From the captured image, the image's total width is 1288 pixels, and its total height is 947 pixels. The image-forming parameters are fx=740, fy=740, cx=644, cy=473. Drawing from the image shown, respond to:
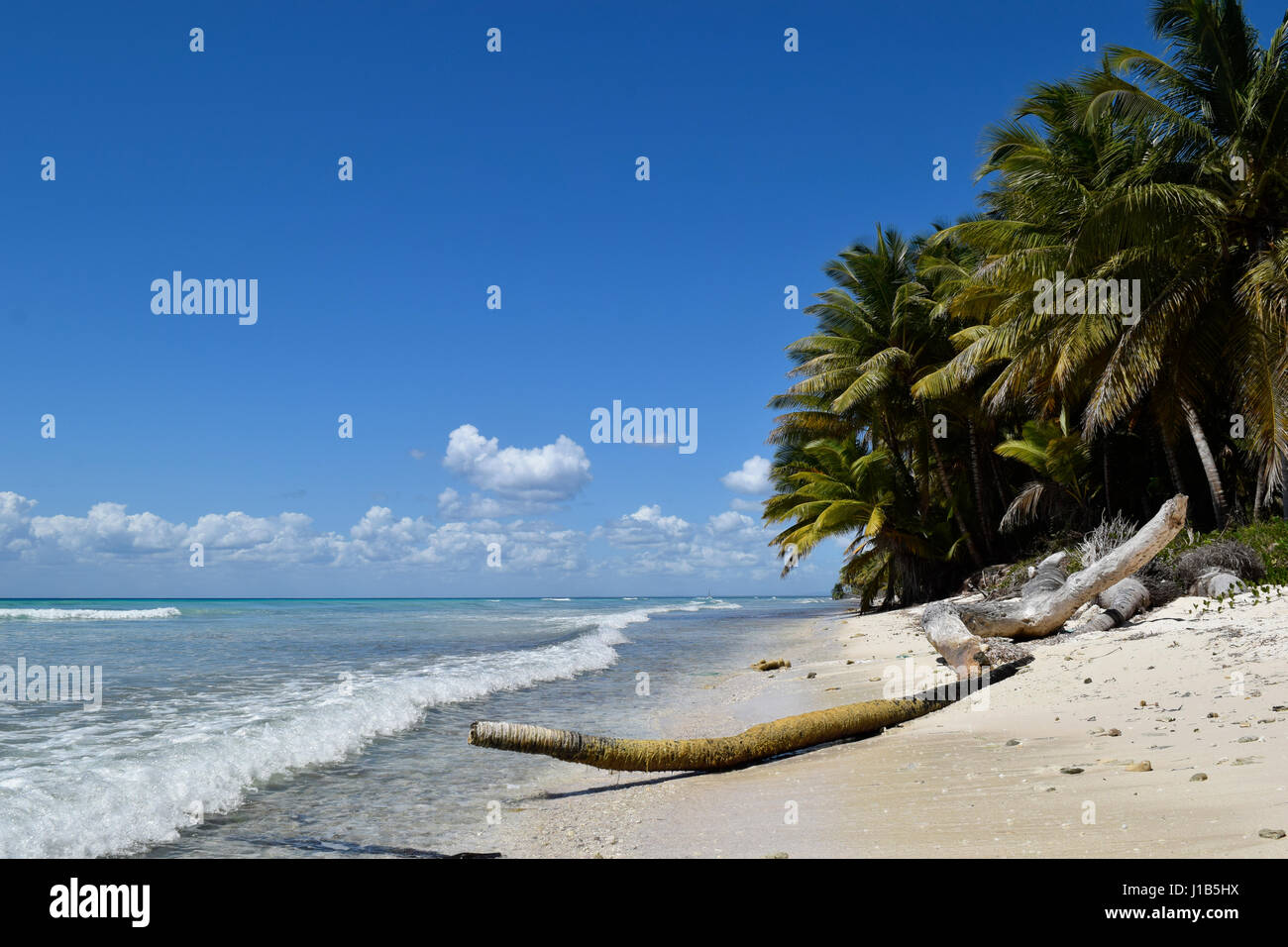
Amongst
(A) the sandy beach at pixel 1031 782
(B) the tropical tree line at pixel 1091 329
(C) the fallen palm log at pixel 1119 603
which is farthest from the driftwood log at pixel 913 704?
(B) the tropical tree line at pixel 1091 329

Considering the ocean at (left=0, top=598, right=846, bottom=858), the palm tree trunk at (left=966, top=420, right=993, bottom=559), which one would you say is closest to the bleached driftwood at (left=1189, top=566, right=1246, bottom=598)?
the ocean at (left=0, top=598, right=846, bottom=858)

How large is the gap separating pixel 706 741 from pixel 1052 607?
6.96 meters

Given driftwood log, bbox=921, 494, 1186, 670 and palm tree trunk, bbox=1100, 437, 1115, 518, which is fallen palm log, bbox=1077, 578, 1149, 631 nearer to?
driftwood log, bbox=921, 494, 1186, 670

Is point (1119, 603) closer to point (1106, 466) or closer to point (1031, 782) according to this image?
point (1031, 782)

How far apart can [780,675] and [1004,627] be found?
4.01 m

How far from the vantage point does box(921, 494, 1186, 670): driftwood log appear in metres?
9.91

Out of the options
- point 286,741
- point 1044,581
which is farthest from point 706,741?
point 1044,581

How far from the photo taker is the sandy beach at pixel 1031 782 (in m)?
4.01

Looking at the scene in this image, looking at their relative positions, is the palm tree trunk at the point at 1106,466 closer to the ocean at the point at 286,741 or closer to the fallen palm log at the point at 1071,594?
the fallen palm log at the point at 1071,594

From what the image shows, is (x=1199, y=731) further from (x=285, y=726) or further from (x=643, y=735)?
(x=285, y=726)

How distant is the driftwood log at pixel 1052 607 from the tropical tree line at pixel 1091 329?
399 cm

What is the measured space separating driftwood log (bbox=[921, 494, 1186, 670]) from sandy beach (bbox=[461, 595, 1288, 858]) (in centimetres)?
102

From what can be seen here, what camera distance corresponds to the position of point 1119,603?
11.3 meters

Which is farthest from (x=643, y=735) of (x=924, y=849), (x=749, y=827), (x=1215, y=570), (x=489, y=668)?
(x=1215, y=570)
